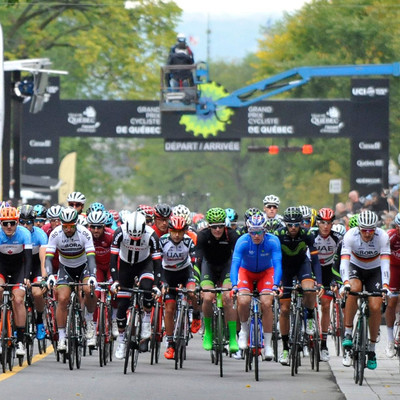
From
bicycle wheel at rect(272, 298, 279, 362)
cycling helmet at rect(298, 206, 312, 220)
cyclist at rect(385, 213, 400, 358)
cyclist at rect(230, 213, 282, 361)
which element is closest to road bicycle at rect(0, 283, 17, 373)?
cyclist at rect(230, 213, 282, 361)

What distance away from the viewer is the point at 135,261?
56.4 feet

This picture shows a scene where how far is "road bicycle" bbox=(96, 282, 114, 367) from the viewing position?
17.0 m

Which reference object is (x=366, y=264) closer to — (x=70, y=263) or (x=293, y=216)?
(x=293, y=216)

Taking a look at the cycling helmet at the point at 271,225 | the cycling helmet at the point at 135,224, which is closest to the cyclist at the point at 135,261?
the cycling helmet at the point at 135,224

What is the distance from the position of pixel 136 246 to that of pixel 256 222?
1.55 metres

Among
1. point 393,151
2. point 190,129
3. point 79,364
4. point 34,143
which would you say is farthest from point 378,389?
point 393,151

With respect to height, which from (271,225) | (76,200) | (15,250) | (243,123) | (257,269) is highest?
(243,123)

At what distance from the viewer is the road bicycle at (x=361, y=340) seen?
15088 millimetres

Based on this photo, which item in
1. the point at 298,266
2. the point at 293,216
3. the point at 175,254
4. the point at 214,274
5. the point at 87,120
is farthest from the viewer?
the point at 87,120

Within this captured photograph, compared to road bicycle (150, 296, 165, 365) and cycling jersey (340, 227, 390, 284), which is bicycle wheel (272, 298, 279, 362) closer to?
road bicycle (150, 296, 165, 365)

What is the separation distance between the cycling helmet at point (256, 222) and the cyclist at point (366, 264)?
926mm

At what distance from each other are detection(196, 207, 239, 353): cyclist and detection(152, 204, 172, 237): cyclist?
51.6 inches

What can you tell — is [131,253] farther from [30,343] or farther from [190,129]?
[190,129]

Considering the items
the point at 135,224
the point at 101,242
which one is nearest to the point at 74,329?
the point at 135,224
